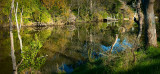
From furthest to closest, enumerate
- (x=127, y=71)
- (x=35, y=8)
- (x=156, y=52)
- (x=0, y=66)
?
(x=35, y=8) < (x=0, y=66) < (x=156, y=52) < (x=127, y=71)

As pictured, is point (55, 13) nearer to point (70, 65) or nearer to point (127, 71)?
point (70, 65)

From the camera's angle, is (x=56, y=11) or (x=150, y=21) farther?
(x=56, y=11)

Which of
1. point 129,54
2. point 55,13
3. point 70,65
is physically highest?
point 55,13

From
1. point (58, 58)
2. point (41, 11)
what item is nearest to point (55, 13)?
point (41, 11)

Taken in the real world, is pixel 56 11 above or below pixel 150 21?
above

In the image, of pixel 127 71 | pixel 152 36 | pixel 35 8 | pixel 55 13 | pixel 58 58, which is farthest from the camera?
pixel 55 13

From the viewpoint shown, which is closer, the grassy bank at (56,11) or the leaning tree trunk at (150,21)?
the leaning tree trunk at (150,21)

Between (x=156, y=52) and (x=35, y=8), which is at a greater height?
(x=35, y=8)

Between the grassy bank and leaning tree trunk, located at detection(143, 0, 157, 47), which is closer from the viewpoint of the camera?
leaning tree trunk, located at detection(143, 0, 157, 47)

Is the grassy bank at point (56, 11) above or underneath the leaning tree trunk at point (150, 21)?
above

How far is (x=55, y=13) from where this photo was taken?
52.5 m

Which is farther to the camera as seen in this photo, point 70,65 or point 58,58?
point 58,58

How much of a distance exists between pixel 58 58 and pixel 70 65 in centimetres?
225

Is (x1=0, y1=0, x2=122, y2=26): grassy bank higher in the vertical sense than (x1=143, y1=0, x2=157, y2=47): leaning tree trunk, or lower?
higher
